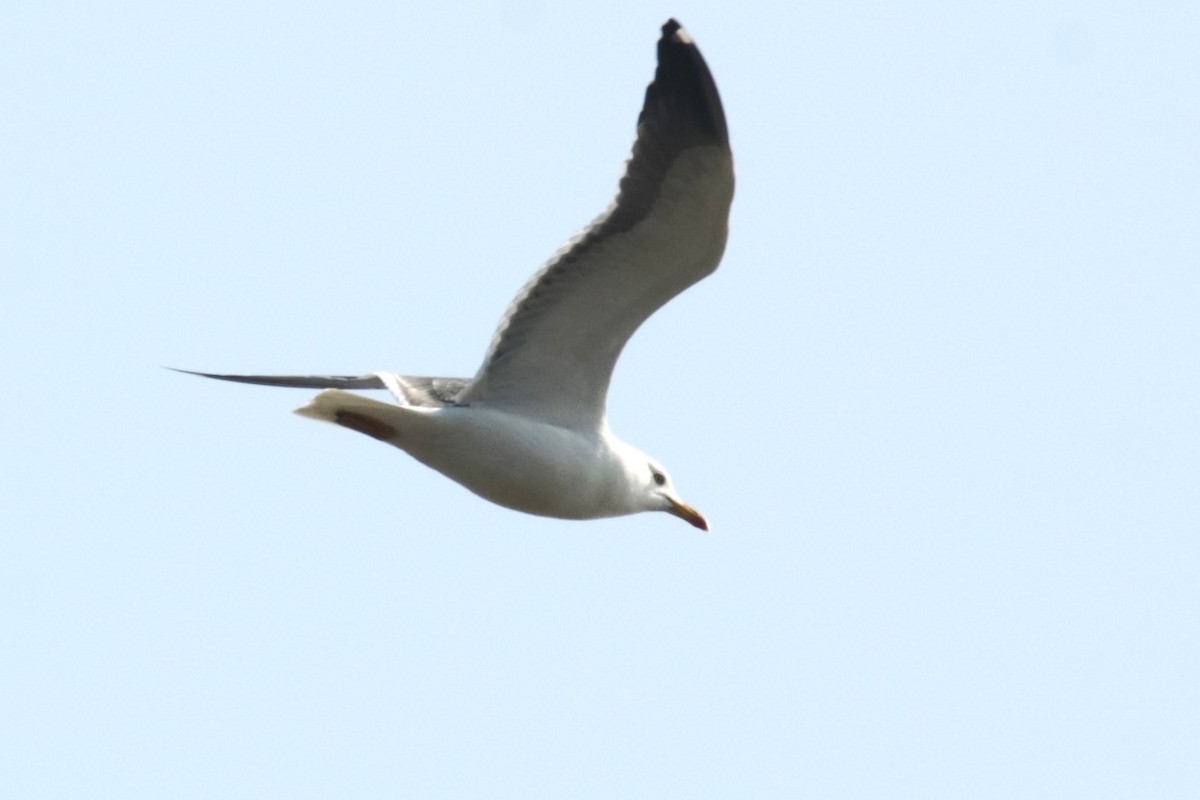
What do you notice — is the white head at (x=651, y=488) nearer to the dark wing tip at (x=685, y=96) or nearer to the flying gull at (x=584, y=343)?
the flying gull at (x=584, y=343)

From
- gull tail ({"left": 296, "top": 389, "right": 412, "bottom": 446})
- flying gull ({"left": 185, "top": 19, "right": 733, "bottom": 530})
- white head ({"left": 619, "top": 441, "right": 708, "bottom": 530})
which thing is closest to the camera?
flying gull ({"left": 185, "top": 19, "right": 733, "bottom": 530})

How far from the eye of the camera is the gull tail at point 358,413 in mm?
9383

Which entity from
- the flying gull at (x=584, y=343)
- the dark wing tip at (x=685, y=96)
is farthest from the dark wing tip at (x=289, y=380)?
the dark wing tip at (x=685, y=96)

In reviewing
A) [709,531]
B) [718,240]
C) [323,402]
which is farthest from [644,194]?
[709,531]

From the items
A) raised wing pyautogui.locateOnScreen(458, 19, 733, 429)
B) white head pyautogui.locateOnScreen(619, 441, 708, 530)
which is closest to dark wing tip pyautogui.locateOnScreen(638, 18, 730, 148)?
raised wing pyautogui.locateOnScreen(458, 19, 733, 429)

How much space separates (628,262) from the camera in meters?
9.48

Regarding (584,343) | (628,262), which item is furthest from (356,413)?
(628,262)

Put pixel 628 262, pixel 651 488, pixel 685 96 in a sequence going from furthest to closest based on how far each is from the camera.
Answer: pixel 651 488, pixel 628 262, pixel 685 96

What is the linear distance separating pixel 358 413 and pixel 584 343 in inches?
46.1

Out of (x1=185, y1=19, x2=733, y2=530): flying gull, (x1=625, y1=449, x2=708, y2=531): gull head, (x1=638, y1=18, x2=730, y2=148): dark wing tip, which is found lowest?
(x1=625, y1=449, x2=708, y2=531): gull head

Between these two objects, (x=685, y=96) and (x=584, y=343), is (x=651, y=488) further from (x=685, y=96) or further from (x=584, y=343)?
(x=685, y=96)

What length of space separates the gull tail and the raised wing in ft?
1.60

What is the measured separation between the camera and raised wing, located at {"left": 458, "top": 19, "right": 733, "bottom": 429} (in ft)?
29.8

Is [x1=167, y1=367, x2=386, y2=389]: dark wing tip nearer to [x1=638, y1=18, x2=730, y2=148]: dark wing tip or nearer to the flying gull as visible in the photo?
the flying gull
